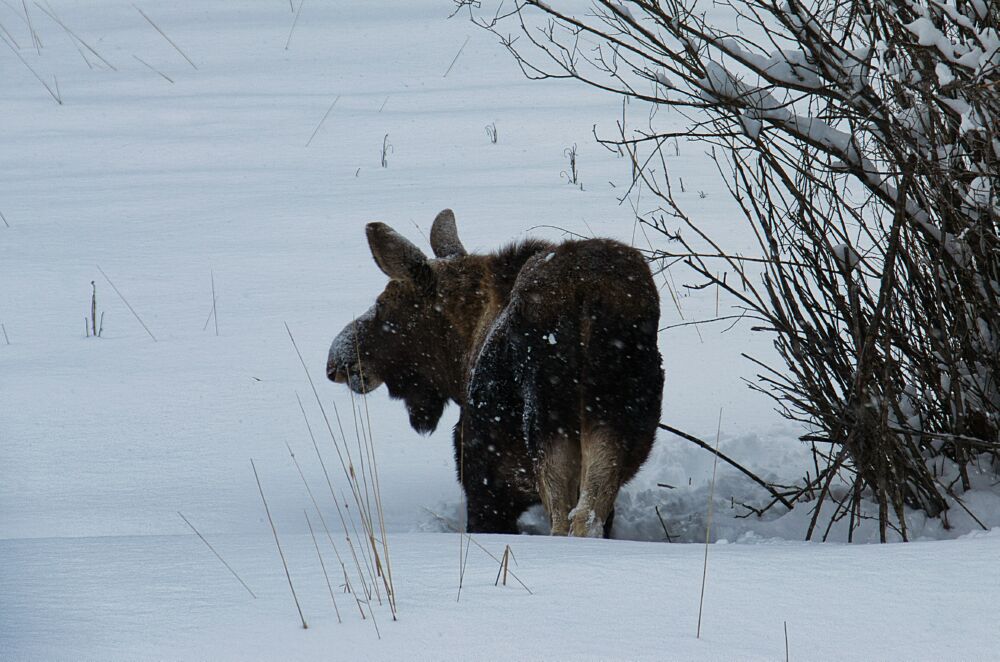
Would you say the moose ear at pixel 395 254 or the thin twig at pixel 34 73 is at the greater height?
the thin twig at pixel 34 73

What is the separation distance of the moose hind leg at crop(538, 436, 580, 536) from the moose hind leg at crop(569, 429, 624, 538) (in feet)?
0.17

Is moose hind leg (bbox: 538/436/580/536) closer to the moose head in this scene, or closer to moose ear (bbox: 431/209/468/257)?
the moose head

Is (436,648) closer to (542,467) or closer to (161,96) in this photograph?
(542,467)

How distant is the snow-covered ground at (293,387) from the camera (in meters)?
2.55

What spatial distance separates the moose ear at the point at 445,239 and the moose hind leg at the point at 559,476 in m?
1.58

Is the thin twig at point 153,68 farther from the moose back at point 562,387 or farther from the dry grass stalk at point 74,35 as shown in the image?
the moose back at point 562,387

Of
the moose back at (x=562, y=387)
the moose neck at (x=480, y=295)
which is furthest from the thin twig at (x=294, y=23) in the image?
the moose back at (x=562, y=387)

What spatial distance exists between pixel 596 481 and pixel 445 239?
1.88m

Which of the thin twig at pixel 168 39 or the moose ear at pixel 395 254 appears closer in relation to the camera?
the moose ear at pixel 395 254

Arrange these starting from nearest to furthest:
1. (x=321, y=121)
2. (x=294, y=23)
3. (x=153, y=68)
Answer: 1. (x=321, y=121)
2. (x=153, y=68)
3. (x=294, y=23)

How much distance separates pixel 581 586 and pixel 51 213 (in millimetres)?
9695

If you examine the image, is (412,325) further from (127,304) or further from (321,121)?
(321,121)

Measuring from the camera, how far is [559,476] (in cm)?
420

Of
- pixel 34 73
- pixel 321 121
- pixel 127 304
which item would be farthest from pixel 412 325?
pixel 34 73
